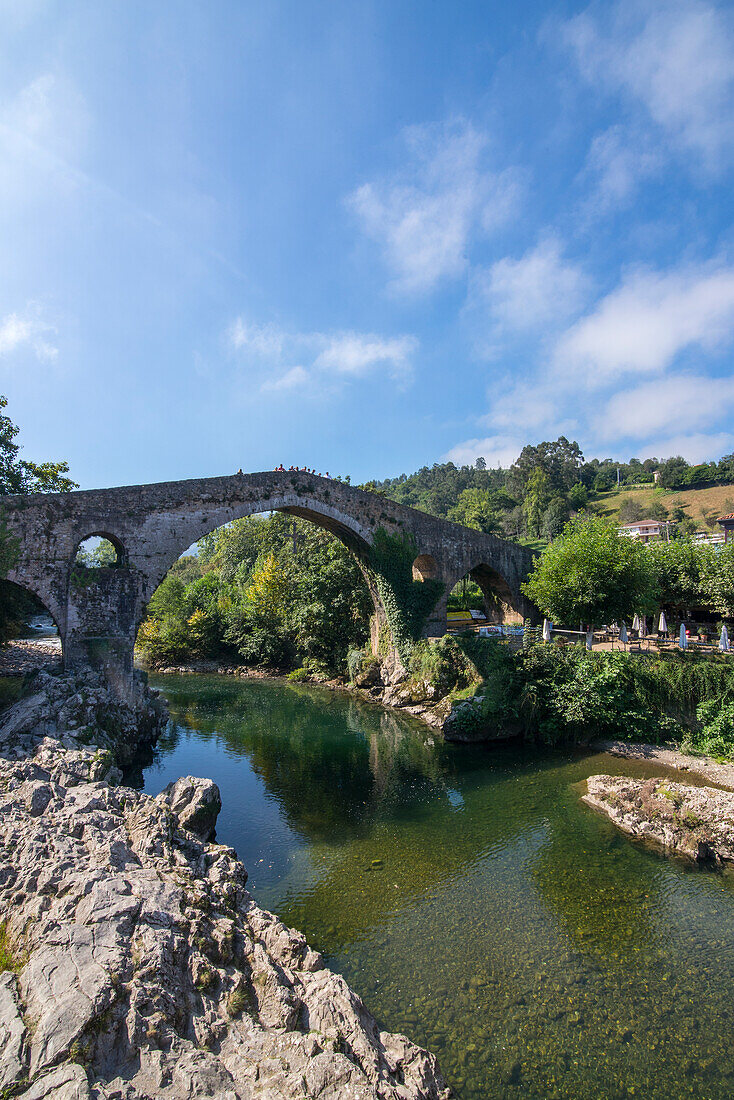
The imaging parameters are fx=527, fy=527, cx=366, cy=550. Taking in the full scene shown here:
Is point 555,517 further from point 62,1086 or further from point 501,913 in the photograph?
point 62,1086

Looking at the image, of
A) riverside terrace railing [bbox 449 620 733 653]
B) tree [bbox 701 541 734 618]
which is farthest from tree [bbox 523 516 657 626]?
tree [bbox 701 541 734 618]

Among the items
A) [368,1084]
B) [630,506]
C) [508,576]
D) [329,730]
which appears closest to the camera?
[368,1084]

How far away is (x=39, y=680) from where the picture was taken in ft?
41.1

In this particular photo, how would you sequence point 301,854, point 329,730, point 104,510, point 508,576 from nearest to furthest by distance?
point 301,854 → point 104,510 → point 329,730 → point 508,576

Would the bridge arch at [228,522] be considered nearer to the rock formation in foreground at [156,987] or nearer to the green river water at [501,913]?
the green river water at [501,913]

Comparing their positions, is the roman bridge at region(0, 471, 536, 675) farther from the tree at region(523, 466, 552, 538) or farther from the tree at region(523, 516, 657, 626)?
the tree at region(523, 466, 552, 538)

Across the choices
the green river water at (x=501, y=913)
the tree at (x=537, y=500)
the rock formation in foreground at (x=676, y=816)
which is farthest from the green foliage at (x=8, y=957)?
the tree at (x=537, y=500)

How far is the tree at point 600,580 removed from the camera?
16.2m

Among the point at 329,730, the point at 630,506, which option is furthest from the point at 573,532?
the point at 630,506

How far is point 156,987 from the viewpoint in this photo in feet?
14.5

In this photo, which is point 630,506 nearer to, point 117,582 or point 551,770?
point 551,770

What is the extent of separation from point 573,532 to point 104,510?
1565 cm

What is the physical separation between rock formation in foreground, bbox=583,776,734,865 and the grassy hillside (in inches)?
1815

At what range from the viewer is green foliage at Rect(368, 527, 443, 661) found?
21250 mm
